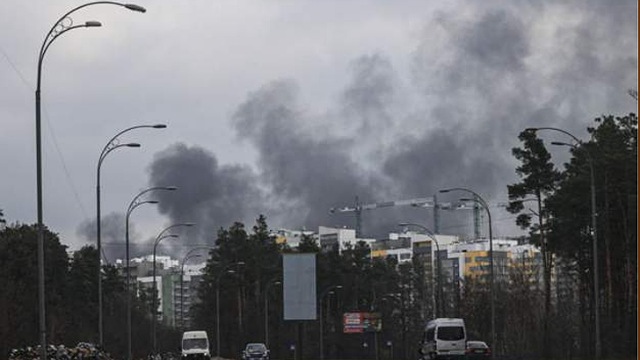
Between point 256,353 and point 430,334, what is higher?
point 430,334

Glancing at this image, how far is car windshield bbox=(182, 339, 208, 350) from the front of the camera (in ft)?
280

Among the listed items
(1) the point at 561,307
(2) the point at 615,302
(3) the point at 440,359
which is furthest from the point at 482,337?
(3) the point at 440,359

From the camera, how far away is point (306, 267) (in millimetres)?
106000

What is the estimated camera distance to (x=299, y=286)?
10700 cm

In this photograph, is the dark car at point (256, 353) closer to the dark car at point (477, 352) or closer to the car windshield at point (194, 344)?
the car windshield at point (194, 344)

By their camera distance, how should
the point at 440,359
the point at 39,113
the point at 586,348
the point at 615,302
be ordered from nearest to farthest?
the point at 39,113
the point at 440,359
the point at 586,348
the point at 615,302

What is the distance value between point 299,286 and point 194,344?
22.5 metres

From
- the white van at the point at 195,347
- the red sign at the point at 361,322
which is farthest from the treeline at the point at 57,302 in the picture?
the red sign at the point at 361,322

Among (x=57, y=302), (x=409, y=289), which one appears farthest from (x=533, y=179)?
(x=409, y=289)

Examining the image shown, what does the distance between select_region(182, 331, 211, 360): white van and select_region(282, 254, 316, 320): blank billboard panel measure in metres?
20.9

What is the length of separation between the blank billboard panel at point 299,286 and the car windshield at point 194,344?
845 inches

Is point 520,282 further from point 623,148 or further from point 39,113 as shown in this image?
point 39,113

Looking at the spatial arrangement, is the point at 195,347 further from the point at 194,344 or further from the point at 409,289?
the point at 409,289

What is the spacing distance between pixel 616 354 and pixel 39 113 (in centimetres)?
4765
